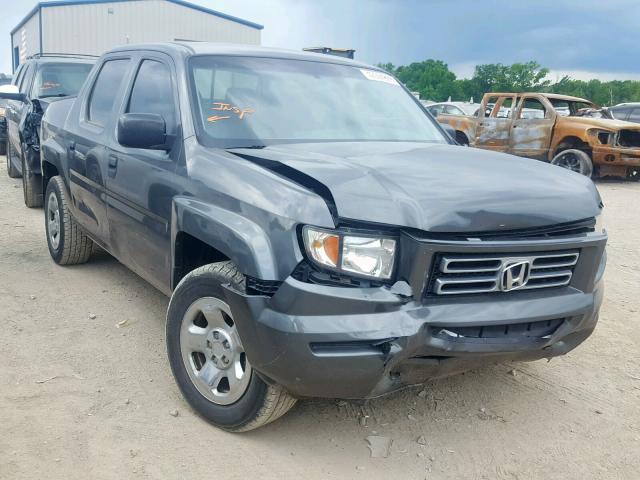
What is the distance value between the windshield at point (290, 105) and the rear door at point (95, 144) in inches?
38.1

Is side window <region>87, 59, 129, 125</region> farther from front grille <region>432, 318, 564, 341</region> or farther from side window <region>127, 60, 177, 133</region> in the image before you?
front grille <region>432, 318, 564, 341</region>

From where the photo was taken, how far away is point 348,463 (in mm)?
2814

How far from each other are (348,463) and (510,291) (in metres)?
1.03

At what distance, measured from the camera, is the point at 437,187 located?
8.68ft

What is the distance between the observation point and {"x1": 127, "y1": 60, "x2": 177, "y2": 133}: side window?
11.7 feet

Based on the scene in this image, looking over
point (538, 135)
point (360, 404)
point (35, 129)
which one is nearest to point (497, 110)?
point (538, 135)

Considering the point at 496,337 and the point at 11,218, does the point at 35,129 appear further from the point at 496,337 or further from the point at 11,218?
the point at 496,337

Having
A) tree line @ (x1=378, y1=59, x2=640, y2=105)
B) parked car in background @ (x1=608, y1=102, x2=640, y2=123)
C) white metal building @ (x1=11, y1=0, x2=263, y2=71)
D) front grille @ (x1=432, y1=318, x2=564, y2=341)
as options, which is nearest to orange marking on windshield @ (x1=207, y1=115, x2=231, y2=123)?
front grille @ (x1=432, y1=318, x2=564, y2=341)

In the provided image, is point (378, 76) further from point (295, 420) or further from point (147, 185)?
point (295, 420)

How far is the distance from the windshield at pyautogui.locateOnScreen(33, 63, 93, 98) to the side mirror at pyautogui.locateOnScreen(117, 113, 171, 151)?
230 inches

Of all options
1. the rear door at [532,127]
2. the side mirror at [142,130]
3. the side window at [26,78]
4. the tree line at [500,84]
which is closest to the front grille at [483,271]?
the side mirror at [142,130]

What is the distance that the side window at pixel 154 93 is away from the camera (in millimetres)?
3570

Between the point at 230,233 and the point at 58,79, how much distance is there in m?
7.15

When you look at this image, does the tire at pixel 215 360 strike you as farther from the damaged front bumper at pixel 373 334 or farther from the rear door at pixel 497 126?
the rear door at pixel 497 126
